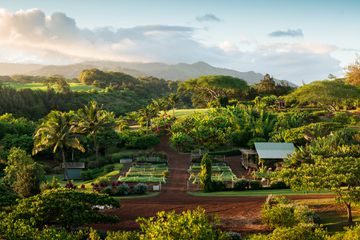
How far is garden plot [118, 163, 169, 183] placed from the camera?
39.3 m

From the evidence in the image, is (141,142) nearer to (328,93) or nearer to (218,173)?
(218,173)

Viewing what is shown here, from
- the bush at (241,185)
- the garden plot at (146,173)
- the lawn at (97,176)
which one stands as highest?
the bush at (241,185)

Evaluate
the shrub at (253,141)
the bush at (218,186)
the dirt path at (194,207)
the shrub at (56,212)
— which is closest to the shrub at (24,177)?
the dirt path at (194,207)

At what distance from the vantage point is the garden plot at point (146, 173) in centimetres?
3934

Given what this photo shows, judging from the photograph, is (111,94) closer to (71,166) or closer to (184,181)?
(71,166)

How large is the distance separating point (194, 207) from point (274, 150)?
1886 cm

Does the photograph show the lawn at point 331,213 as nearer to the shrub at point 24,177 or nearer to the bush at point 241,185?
the bush at point 241,185

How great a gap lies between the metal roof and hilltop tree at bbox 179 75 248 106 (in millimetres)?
41311

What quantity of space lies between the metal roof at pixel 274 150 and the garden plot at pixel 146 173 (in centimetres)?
1065

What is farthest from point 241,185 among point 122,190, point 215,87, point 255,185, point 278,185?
point 215,87

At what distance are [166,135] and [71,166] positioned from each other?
18692 millimetres

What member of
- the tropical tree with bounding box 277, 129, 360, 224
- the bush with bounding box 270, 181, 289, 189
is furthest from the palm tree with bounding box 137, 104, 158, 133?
the tropical tree with bounding box 277, 129, 360, 224

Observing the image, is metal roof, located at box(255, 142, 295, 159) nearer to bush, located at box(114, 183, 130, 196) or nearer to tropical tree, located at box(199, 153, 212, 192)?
tropical tree, located at box(199, 153, 212, 192)

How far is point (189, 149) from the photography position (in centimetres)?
5528
